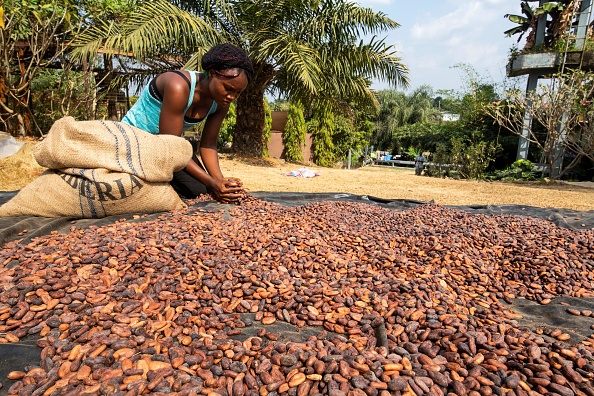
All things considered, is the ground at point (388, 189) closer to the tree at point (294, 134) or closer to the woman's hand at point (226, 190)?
the woman's hand at point (226, 190)

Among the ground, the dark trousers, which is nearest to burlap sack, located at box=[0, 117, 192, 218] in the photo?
the dark trousers

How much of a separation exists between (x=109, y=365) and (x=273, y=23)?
670 cm

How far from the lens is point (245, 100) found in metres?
7.83

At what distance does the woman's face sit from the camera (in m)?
2.20

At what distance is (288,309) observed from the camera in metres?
1.26

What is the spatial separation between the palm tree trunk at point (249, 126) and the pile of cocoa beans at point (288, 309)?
20.4 feet

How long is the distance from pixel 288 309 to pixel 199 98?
5.57ft

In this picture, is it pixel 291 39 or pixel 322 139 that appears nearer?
pixel 291 39

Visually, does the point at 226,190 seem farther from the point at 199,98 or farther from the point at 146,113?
the point at 146,113

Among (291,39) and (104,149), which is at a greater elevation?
(291,39)

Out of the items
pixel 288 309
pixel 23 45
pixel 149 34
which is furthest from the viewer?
pixel 23 45

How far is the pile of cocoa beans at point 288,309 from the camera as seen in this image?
3.02 ft

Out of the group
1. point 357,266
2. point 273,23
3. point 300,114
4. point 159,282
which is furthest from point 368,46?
point 159,282

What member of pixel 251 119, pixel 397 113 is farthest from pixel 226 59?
pixel 397 113
